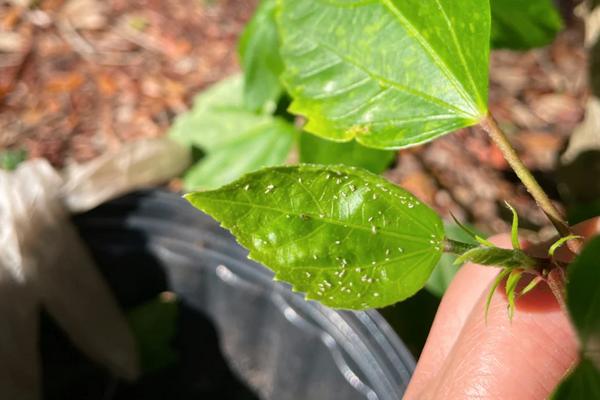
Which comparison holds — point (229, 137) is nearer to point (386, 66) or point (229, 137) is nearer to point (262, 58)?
point (262, 58)

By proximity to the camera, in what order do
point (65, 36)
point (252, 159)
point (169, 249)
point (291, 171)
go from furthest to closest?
point (65, 36) < point (169, 249) < point (252, 159) < point (291, 171)

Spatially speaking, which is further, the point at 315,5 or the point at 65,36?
the point at 65,36

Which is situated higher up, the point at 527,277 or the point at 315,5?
the point at 315,5

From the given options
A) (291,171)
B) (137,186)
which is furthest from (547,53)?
(291,171)

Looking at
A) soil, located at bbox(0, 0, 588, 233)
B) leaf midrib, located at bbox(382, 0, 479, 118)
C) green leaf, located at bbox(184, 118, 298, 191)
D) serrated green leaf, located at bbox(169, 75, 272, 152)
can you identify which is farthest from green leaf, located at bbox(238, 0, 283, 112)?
soil, located at bbox(0, 0, 588, 233)

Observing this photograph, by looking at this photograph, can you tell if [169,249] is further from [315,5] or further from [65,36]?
[65,36]

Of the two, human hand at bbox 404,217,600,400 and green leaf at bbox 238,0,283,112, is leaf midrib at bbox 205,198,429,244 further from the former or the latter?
green leaf at bbox 238,0,283,112

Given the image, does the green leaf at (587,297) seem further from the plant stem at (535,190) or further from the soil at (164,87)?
the soil at (164,87)
